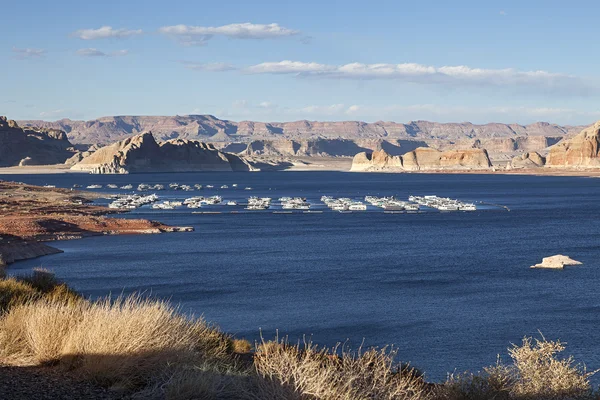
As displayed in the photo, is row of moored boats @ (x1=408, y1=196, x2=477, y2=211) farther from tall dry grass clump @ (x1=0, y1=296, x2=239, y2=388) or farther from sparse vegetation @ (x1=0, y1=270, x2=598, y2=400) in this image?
tall dry grass clump @ (x1=0, y1=296, x2=239, y2=388)

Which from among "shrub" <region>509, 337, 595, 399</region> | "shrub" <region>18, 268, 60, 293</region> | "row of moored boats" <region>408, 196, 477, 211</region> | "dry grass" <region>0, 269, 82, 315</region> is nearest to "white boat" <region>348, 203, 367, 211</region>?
"row of moored boats" <region>408, 196, 477, 211</region>

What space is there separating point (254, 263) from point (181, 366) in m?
41.9

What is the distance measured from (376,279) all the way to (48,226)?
1356 inches

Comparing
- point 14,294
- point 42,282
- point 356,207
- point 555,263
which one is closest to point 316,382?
point 14,294

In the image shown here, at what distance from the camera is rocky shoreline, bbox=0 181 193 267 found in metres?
53.9

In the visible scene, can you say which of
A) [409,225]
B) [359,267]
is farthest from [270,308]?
[409,225]

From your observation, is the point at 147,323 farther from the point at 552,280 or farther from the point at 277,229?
the point at 277,229

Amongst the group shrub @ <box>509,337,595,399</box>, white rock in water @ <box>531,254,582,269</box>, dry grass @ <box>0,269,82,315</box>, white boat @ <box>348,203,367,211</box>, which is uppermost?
dry grass @ <box>0,269,82,315</box>

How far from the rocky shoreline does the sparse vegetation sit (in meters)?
→ 37.9

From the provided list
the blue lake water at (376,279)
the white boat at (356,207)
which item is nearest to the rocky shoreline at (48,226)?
the blue lake water at (376,279)

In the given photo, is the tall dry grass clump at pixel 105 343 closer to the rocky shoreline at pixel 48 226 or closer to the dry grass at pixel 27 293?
the dry grass at pixel 27 293

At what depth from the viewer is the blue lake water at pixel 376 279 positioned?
30.2m

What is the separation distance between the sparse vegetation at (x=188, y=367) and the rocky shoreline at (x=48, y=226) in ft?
124

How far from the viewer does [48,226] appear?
68.3 metres
